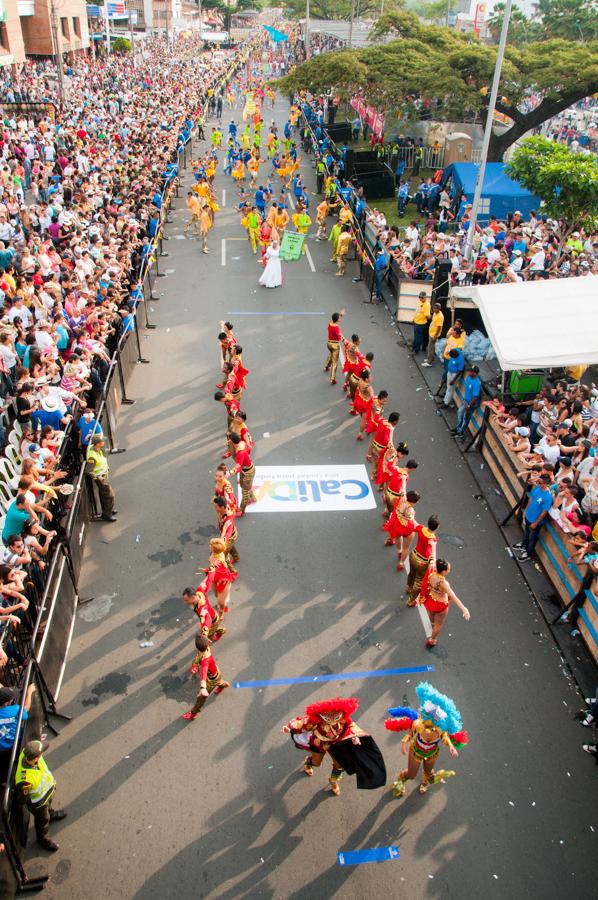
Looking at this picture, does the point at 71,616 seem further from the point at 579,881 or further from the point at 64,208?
the point at 64,208

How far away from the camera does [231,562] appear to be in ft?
30.6

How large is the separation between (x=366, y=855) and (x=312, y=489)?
226 inches

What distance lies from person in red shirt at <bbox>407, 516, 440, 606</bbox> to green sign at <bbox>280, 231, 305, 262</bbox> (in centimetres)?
1432

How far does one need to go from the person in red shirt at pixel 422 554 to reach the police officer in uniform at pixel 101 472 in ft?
14.7

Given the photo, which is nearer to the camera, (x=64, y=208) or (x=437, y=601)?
(x=437, y=601)

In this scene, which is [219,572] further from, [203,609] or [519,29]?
[519,29]

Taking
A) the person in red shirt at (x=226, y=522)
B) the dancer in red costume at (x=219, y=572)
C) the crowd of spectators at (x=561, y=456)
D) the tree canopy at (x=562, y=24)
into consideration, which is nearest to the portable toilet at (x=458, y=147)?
the crowd of spectators at (x=561, y=456)

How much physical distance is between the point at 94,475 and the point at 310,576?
11.0ft

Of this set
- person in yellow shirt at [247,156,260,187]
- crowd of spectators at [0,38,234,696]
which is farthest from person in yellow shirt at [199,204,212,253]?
person in yellow shirt at [247,156,260,187]

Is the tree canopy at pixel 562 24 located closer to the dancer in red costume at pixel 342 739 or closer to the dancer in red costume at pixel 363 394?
the dancer in red costume at pixel 363 394

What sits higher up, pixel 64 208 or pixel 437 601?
pixel 64 208

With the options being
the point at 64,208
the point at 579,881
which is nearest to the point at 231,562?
the point at 579,881

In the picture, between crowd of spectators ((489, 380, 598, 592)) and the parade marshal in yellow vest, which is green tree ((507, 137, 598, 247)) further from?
the parade marshal in yellow vest

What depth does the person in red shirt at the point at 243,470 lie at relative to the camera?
9.77 metres
